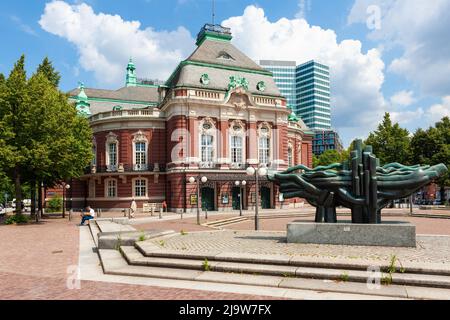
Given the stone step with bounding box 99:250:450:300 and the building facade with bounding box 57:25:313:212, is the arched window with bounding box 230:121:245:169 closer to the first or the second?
the building facade with bounding box 57:25:313:212

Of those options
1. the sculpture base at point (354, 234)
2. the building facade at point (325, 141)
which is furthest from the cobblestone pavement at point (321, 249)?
the building facade at point (325, 141)

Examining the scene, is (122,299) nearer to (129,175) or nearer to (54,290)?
(54,290)

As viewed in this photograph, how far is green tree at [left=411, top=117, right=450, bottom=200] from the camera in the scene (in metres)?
48.3

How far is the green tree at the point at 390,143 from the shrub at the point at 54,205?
43061 millimetres

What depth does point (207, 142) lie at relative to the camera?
39.3 meters

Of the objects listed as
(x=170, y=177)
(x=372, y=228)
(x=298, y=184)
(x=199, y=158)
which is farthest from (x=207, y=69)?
(x=372, y=228)

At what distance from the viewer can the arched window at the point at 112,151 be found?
134ft

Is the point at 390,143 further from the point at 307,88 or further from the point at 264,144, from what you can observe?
the point at 307,88

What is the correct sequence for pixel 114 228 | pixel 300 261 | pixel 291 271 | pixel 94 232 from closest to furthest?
1. pixel 291 271
2. pixel 300 261
3. pixel 114 228
4. pixel 94 232

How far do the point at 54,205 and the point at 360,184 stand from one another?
41941 millimetres

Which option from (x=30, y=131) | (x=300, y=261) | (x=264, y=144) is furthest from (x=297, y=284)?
(x=264, y=144)

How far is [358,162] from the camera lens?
1340 centimetres

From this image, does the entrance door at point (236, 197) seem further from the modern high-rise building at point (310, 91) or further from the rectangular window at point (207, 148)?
the modern high-rise building at point (310, 91)

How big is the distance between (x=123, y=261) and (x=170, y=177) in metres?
27.7
